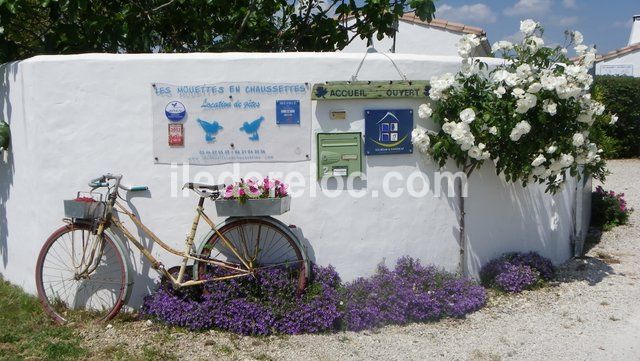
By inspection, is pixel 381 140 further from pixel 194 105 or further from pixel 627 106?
pixel 627 106

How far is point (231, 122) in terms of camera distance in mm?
5270

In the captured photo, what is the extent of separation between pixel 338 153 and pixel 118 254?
2011 millimetres

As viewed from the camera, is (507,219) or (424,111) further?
(507,219)

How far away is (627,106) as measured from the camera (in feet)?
50.3

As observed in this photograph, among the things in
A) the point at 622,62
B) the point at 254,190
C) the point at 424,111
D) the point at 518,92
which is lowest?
the point at 254,190

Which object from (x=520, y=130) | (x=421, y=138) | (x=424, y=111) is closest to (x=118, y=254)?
(x=421, y=138)

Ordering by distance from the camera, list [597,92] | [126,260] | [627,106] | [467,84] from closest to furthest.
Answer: [126,260], [467,84], [597,92], [627,106]

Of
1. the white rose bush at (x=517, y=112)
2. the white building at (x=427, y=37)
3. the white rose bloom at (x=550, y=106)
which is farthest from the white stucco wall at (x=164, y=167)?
the white building at (x=427, y=37)

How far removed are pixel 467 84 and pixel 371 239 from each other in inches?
63.2

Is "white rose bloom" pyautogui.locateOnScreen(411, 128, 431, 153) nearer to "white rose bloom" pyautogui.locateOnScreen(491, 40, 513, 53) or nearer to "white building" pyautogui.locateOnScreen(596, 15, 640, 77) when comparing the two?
"white rose bloom" pyautogui.locateOnScreen(491, 40, 513, 53)

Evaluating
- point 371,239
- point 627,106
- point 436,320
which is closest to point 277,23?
point 371,239

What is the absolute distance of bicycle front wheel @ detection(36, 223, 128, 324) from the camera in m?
5.10

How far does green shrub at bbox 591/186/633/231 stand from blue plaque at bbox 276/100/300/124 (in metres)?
5.03

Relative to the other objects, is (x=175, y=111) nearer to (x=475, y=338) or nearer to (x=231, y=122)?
(x=231, y=122)
